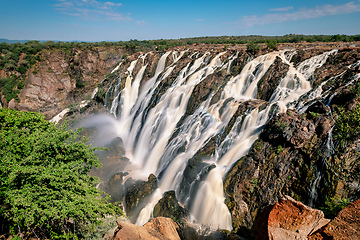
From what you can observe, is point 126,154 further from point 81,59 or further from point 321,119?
point 81,59

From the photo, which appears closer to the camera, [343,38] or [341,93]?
[341,93]

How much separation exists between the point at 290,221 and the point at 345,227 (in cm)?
140

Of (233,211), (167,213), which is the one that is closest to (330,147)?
(233,211)

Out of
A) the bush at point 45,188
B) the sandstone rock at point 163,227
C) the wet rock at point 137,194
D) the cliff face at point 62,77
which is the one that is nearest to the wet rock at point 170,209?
the wet rock at point 137,194

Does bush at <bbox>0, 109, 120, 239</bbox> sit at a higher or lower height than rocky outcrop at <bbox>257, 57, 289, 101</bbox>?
lower

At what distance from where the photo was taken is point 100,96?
33156mm

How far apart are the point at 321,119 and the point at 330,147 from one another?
202 cm

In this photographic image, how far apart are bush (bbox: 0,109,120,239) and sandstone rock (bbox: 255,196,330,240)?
6.33 metres

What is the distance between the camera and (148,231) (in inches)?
320

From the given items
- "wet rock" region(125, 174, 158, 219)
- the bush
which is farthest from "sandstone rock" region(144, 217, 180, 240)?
"wet rock" region(125, 174, 158, 219)

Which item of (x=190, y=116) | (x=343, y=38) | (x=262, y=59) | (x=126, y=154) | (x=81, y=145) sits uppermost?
(x=343, y=38)

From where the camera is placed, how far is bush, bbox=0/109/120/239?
710cm

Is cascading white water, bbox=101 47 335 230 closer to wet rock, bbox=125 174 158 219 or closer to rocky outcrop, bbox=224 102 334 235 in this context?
wet rock, bbox=125 174 158 219

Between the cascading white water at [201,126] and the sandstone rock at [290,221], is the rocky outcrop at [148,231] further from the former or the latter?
the cascading white water at [201,126]
